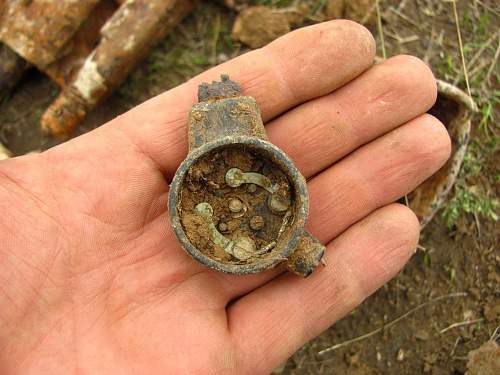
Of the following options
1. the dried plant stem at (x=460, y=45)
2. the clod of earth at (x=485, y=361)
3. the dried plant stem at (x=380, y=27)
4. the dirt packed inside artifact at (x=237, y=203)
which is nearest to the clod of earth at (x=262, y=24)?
the dried plant stem at (x=380, y=27)

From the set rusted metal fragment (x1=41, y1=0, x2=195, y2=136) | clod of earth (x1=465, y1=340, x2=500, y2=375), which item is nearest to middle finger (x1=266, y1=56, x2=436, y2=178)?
rusted metal fragment (x1=41, y1=0, x2=195, y2=136)

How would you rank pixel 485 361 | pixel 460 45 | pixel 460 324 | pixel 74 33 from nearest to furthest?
pixel 485 361
pixel 460 324
pixel 460 45
pixel 74 33

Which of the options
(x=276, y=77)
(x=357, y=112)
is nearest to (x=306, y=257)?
(x=357, y=112)

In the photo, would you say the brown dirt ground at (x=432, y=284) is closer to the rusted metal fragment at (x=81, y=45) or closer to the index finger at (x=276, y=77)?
the rusted metal fragment at (x=81, y=45)

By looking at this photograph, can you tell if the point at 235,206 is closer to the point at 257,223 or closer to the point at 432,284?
the point at 257,223

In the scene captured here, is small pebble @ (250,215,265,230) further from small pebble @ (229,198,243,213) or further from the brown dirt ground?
the brown dirt ground
